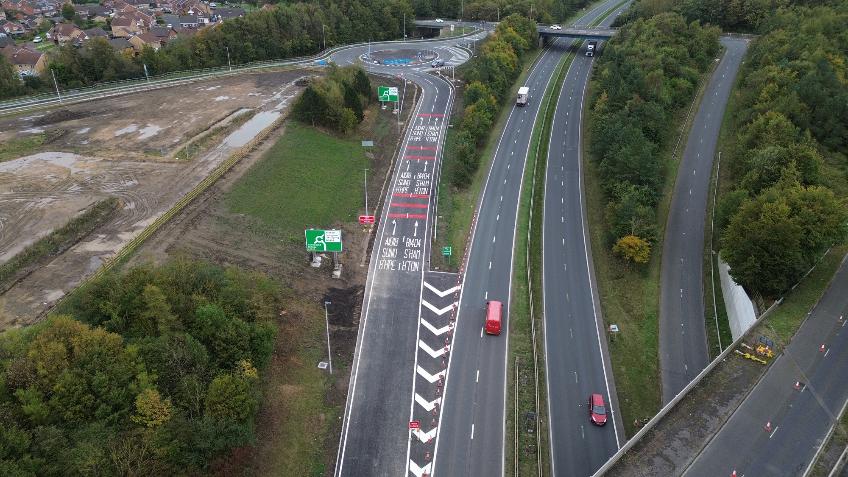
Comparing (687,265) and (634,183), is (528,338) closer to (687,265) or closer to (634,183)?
(687,265)

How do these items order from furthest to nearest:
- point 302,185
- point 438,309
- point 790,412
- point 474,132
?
point 474,132, point 302,185, point 438,309, point 790,412

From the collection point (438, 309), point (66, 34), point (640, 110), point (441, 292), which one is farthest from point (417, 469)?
point (66, 34)

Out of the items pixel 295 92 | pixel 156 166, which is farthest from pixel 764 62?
pixel 156 166

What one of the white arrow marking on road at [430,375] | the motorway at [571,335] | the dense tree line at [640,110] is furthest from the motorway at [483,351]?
the dense tree line at [640,110]

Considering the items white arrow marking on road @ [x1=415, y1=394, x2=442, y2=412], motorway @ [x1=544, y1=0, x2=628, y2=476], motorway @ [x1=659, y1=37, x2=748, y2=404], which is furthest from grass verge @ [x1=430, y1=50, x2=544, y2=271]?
motorway @ [x1=659, y1=37, x2=748, y2=404]

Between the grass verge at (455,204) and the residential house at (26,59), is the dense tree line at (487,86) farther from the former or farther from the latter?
the residential house at (26,59)

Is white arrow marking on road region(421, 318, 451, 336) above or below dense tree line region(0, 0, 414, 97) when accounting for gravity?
below

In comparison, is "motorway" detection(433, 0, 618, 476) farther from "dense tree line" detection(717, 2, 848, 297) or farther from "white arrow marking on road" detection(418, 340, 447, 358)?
"dense tree line" detection(717, 2, 848, 297)
